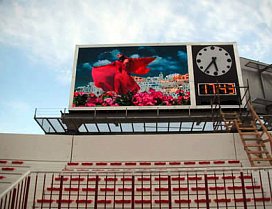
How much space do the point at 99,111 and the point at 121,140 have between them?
3166 millimetres

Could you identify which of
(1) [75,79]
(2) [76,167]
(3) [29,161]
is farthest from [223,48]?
(3) [29,161]

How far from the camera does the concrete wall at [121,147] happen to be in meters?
9.67

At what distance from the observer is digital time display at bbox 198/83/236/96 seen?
42.3 ft

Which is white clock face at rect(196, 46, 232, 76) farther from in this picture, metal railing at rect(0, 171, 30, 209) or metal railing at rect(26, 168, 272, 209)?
metal railing at rect(0, 171, 30, 209)

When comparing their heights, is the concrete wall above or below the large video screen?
below

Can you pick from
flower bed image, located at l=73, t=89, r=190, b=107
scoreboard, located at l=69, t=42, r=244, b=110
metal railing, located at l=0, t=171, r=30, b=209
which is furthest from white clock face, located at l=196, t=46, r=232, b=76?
metal railing, located at l=0, t=171, r=30, b=209

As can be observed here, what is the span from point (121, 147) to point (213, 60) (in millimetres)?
6386

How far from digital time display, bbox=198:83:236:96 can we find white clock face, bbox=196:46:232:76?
58 cm

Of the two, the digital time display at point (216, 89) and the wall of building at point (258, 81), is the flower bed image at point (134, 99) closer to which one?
the digital time display at point (216, 89)

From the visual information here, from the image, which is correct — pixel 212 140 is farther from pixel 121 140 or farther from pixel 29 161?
pixel 29 161

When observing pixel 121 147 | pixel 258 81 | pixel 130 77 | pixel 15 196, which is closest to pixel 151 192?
pixel 15 196

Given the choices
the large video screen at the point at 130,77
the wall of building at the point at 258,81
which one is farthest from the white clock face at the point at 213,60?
the wall of building at the point at 258,81

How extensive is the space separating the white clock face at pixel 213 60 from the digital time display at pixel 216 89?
1.89 feet

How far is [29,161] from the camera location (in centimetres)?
948
